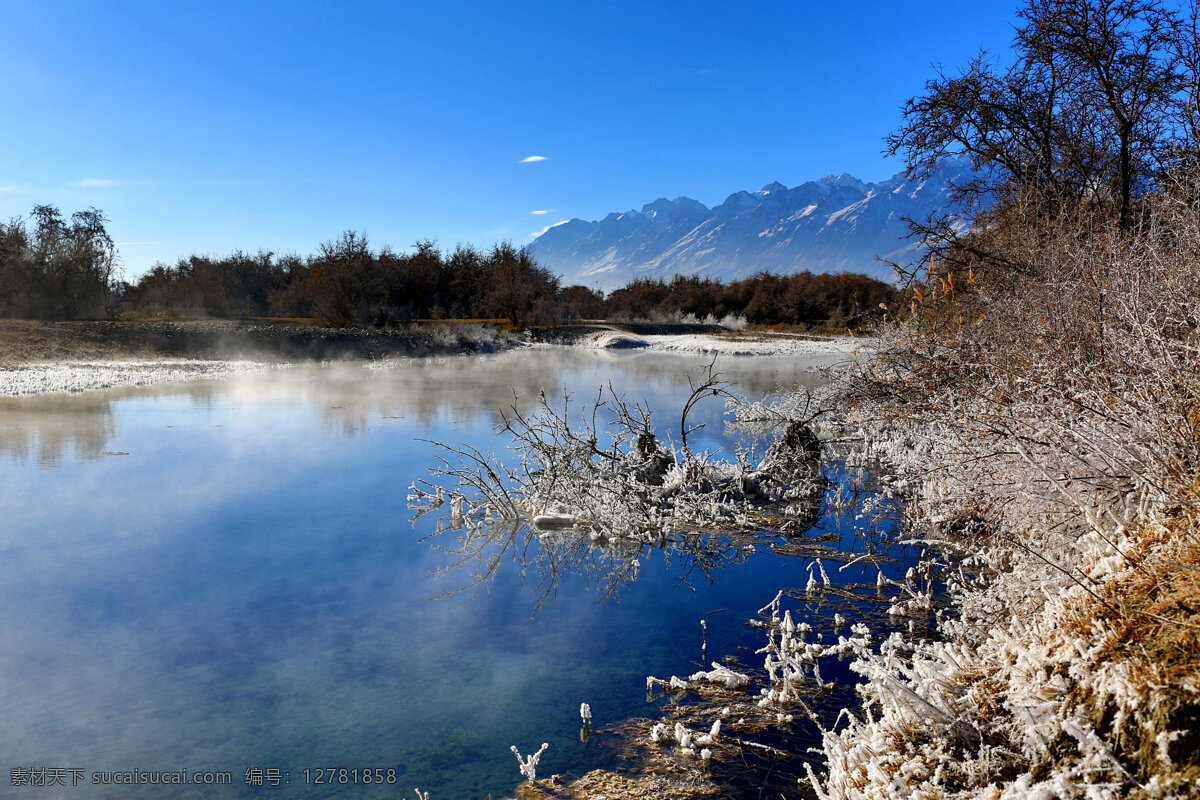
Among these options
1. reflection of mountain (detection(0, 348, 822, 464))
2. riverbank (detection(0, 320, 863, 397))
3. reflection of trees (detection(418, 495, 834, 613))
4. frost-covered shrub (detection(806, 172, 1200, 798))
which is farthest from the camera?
riverbank (detection(0, 320, 863, 397))

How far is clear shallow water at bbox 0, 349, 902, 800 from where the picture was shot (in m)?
3.63

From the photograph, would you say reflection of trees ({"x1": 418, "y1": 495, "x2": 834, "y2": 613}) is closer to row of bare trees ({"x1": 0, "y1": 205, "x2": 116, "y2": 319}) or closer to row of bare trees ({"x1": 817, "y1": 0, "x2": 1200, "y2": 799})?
row of bare trees ({"x1": 817, "y1": 0, "x2": 1200, "y2": 799})

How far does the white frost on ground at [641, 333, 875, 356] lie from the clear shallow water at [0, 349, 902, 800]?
858 inches

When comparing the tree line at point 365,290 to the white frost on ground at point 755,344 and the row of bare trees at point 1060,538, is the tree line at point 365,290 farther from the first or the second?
the row of bare trees at point 1060,538

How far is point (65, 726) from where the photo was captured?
381cm

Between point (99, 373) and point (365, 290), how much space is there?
49.2 ft

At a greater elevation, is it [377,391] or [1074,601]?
[1074,601]

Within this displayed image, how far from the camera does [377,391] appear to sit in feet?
57.7

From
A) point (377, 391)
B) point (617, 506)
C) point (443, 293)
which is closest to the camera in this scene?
point (617, 506)

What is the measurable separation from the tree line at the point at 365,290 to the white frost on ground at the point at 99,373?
10628mm

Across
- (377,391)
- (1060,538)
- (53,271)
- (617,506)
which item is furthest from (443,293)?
(1060,538)

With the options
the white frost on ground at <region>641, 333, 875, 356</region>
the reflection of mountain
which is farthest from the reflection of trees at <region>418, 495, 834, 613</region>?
the white frost on ground at <region>641, 333, 875, 356</region>

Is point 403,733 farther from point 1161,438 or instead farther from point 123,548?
point 123,548

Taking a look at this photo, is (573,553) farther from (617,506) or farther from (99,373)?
(99,373)
